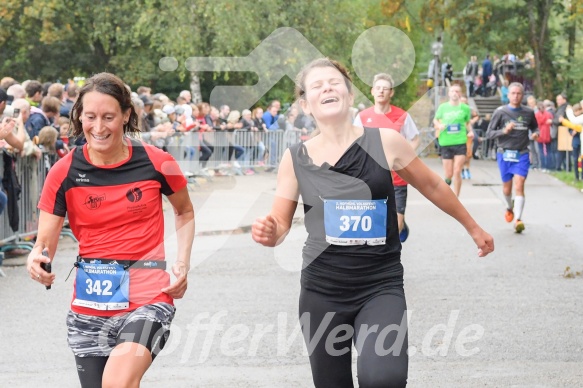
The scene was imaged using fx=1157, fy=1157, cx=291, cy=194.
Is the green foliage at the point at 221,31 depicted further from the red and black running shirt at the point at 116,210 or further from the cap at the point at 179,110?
the red and black running shirt at the point at 116,210

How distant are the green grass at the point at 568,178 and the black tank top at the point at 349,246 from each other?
19600mm

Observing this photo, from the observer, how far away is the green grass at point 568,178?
81.1 ft

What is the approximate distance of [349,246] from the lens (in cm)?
486

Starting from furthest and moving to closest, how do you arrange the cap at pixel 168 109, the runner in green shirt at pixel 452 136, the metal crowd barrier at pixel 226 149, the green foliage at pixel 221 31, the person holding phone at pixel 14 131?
1. the green foliage at pixel 221 31
2. the metal crowd barrier at pixel 226 149
3. the cap at pixel 168 109
4. the runner in green shirt at pixel 452 136
5. the person holding phone at pixel 14 131

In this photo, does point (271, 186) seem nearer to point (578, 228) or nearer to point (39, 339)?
point (578, 228)

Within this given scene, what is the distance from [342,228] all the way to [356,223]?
6 centimetres

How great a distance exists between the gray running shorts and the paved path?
2.04m

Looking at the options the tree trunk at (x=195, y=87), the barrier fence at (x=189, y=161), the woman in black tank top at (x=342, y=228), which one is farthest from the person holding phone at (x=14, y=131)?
the tree trunk at (x=195, y=87)

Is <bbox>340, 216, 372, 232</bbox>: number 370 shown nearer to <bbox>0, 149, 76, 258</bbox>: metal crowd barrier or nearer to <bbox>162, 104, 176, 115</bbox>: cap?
<bbox>0, 149, 76, 258</bbox>: metal crowd barrier

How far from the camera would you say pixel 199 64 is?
695cm

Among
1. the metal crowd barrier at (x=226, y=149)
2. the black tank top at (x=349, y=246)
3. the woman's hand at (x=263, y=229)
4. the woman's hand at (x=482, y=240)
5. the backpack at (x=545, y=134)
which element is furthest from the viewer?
the backpack at (x=545, y=134)

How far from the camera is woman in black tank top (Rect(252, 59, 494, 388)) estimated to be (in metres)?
4.81

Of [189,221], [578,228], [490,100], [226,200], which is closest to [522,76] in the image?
[490,100]

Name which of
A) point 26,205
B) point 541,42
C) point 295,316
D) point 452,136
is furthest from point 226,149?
point 541,42
